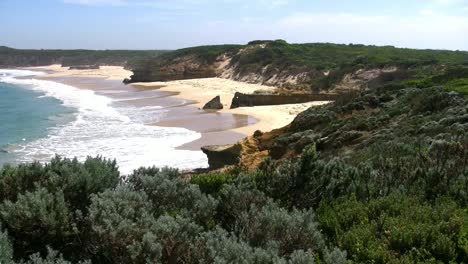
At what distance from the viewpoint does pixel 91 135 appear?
90.6 feet

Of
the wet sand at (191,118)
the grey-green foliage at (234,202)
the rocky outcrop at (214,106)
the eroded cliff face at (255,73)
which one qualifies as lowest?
the wet sand at (191,118)

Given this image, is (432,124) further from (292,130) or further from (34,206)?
(34,206)

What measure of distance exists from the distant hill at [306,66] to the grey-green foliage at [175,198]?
1416 inches

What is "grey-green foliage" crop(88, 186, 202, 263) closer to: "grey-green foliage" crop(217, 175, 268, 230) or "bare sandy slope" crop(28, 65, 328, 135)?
"grey-green foliage" crop(217, 175, 268, 230)

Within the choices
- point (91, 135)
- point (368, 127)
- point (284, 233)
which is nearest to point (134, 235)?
point (284, 233)

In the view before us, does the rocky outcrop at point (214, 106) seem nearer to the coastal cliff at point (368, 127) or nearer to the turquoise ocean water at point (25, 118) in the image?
the turquoise ocean water at point (25, 118)

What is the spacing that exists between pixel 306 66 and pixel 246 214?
5492 centimetres

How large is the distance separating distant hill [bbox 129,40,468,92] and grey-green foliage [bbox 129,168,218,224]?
35959 millimetres

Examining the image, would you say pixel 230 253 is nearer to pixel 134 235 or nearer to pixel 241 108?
pixel 134 235

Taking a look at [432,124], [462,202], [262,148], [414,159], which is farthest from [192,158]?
[462,202]

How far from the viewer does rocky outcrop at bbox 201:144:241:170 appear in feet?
57.1

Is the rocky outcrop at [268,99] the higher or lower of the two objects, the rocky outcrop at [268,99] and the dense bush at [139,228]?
the lower

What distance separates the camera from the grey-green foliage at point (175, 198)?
5.37 m

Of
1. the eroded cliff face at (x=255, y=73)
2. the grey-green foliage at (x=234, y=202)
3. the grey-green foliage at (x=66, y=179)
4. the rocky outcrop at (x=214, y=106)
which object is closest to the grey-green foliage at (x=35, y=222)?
the grey-green foliage at (x=66, y=179)
